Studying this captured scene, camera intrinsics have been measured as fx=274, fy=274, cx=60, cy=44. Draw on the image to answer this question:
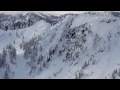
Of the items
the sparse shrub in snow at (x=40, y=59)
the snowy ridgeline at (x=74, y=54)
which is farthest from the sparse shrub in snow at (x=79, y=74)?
the sparse shrub in snow at (x=40, y=59)

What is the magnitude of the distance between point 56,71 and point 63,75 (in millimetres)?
4661

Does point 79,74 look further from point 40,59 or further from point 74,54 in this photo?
point 40,59

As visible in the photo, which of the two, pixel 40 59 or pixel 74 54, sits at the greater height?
pixel 74 54

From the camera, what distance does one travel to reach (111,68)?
71.0 meters

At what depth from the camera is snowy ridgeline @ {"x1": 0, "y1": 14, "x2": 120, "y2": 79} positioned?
75.9 m

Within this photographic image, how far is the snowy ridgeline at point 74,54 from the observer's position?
75875 mm

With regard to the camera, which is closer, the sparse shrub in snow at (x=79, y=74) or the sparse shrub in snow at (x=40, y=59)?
the sparse shrub in snow at (x=79, y=74)

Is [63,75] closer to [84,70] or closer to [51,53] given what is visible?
[84,70]

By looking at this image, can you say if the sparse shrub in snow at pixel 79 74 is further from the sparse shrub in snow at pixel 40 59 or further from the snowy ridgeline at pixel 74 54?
the sparse shrub in snow at pixel 40 59

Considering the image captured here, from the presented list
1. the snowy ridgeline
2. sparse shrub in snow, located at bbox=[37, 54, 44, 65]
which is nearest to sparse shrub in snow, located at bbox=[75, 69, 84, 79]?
the snowy ridgeline

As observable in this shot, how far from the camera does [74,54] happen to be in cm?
8762

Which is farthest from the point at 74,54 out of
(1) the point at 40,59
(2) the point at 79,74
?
(2) the point at 79,74

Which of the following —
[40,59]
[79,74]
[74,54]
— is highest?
[74,54]
